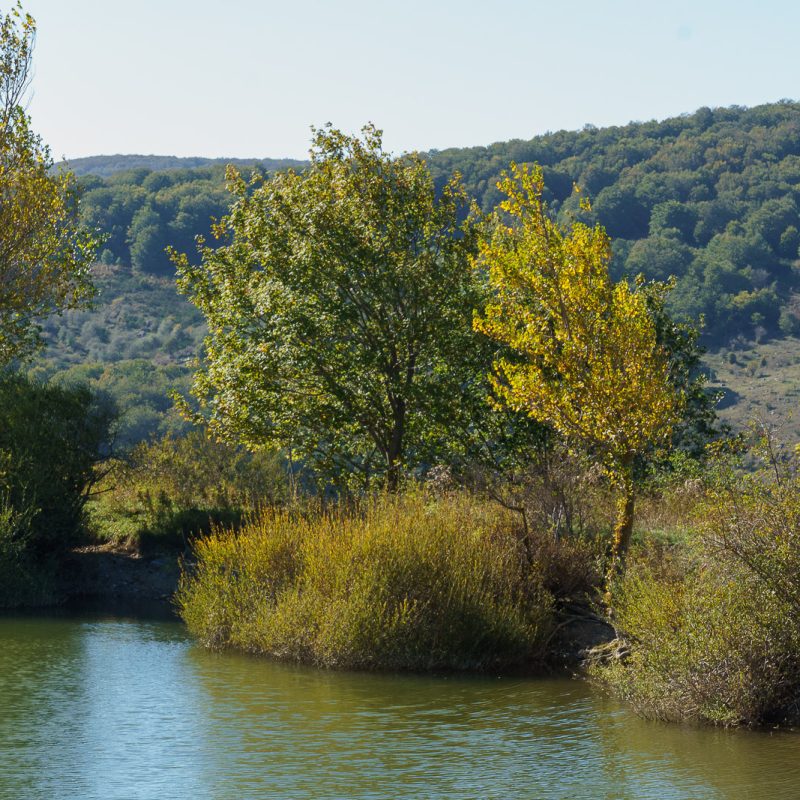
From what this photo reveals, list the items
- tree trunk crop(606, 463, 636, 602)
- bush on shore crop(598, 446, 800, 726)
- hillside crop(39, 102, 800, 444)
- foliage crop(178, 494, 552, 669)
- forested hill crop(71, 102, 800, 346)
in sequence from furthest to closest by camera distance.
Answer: forested hill crop(71, 102, 800, 346) → hillside crop(39, 102, 800, 444) → tree trunk crop(606, 463, 636, 602) → foliage crop(178, 494, 552, 669) → bush on shore crop(598, 446, 800, 726)

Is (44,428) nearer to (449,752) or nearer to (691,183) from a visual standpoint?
(449,752)

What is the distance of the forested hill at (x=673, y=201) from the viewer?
104188 mm

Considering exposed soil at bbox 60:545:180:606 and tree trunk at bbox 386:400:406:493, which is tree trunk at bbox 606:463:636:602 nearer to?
tree trunk at bbox 386:400:406:493

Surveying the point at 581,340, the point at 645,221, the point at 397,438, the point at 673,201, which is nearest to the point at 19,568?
the point at 397,438

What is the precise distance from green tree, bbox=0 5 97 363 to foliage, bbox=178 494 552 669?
13.0 m

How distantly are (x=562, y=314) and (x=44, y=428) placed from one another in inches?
604

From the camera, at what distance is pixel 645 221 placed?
112 meters

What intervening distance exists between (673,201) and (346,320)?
91.6 metres

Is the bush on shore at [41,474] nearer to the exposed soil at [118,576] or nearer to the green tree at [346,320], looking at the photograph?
the exposed soil at [118,576]

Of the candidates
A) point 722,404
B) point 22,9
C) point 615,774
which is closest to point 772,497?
point 615,774

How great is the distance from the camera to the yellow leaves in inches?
759

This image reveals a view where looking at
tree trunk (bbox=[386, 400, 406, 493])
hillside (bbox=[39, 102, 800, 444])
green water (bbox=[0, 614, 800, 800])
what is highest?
hillside (bbox=[39, 102, 800, 444])

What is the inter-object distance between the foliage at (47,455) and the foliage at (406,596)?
1002cm

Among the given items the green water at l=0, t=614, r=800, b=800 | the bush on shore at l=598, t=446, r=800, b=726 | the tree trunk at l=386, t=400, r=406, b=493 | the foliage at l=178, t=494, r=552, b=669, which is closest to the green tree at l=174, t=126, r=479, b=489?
the tree trunk at l=386, t=400, r=406, b=493
